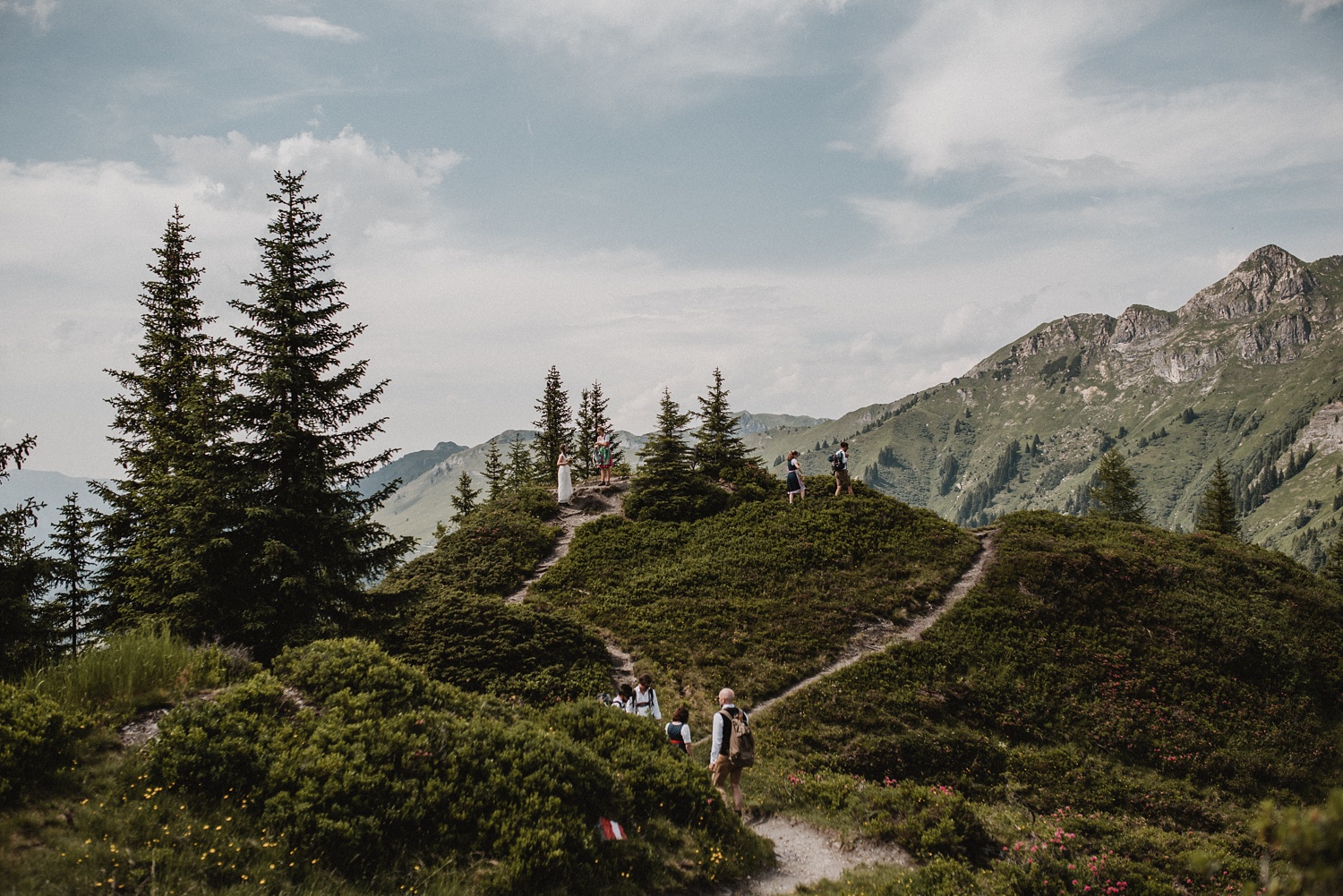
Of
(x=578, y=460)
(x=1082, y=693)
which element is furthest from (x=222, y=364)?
(x=578, y=460)

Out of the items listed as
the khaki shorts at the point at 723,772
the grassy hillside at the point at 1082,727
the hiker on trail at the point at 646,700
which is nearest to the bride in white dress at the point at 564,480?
the grassy hillside at the point at 1082,727

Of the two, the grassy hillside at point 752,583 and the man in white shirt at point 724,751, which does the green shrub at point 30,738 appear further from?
the grassy hillside at point 752,583

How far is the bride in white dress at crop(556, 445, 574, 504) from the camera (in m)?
Result: 36.4

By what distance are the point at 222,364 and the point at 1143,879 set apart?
2460 centimetres

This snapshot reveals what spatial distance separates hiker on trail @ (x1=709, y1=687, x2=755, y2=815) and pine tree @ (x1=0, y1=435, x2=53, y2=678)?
13.7m

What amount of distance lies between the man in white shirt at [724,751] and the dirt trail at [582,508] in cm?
1833

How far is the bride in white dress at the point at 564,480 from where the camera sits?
119ft

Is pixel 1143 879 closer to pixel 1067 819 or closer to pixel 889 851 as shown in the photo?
pixel 1067 819

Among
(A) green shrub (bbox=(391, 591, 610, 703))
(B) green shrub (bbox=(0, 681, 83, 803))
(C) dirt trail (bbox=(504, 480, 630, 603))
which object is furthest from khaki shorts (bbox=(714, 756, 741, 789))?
(C) dirt trail (bbox=(504, 480, 630, 603))

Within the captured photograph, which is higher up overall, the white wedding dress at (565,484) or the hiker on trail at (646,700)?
the white wedding dress at (565,484)

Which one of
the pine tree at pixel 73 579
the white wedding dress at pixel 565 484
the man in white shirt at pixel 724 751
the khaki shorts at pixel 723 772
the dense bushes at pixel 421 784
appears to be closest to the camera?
the dense bushes at pixel 421 784

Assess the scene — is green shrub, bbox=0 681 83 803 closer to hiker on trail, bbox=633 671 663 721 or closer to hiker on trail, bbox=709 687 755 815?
hiker on trail, bbox=709 687 755 815

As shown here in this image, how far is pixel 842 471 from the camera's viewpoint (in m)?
33.9

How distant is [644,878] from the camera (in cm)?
1072
